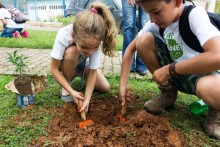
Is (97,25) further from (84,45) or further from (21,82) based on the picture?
(21,82)

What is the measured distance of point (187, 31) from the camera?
184 centimetres

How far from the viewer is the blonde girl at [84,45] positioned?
6.68 feet

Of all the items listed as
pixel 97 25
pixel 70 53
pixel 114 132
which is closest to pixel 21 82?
pixel 70 53

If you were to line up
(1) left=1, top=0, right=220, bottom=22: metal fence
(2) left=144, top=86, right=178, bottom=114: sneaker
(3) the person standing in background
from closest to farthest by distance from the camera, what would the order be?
(2) left=144, top=86, right=178, bottom=114: sneaker
(3) the person standing in background
(1) left=1, top=0, right=220, bottom=22: metal fence

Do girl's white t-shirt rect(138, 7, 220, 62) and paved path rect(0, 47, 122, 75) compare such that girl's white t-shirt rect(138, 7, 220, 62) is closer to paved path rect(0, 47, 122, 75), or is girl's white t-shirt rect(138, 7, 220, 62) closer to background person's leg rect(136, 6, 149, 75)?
background person's leg rect(136, 6, 149, 75)

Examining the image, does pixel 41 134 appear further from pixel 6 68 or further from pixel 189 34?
pixel 6 68

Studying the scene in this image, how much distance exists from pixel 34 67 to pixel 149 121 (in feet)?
7.71

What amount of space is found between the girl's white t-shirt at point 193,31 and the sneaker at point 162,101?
368 mm

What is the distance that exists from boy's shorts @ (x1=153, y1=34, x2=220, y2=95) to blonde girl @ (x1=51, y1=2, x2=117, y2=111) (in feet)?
1.39

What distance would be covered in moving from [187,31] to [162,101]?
75 cm

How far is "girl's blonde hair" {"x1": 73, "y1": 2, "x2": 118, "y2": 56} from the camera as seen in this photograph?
79.4 inches

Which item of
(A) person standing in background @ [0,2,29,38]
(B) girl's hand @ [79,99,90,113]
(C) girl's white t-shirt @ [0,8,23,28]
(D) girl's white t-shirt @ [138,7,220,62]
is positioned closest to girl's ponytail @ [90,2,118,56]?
(D) girl's white t-shirt @ [138,7,220,62]

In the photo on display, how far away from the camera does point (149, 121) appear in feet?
6.66

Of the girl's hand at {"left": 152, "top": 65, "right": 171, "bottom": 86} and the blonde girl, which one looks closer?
the girl's hand at {"left": 152, "top": 65, "right": 171, "bottom": 86}
